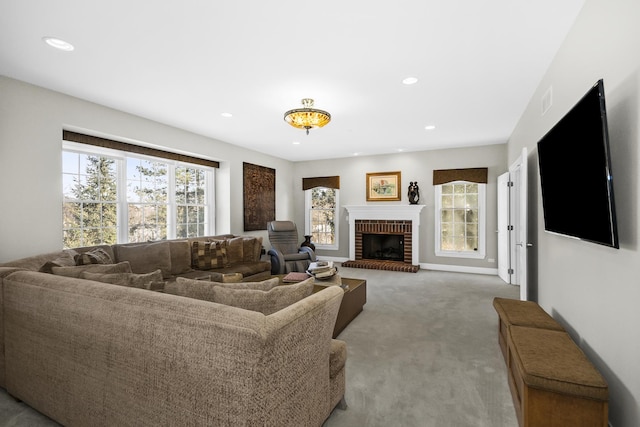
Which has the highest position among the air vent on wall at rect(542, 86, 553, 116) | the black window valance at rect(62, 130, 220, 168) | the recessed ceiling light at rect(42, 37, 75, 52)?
the recessed ceiling light at rect(42, 37, 75, 52)

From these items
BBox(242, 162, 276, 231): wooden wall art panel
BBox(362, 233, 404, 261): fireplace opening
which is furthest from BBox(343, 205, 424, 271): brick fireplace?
BBox(242, 162, 276, 231): wooden wall art panel

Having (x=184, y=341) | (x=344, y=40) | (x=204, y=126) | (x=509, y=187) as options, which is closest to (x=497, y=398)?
(x=184, y=341)

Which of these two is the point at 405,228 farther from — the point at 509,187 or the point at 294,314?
the point at 294,314

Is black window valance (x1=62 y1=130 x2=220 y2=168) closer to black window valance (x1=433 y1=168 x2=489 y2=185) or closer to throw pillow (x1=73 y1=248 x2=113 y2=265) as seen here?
throw pillow (x1=73 y1=248 x2=113 y2=265)

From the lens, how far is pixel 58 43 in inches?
92.0

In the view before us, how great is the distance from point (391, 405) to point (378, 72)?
8.82 feet

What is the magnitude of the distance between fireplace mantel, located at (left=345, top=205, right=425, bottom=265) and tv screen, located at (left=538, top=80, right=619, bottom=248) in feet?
13.3

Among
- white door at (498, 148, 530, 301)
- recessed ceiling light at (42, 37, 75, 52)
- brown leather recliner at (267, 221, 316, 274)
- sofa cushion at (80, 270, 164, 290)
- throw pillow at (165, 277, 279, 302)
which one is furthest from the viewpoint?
brown leather recliner at (267, 221, 316, 274)

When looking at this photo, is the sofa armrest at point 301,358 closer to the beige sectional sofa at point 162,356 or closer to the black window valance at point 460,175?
the beige sectional sofa at point 162,356

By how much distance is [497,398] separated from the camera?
2027mm

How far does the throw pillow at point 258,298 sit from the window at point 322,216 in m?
5.86

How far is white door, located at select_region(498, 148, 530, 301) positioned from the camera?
3336 millimetres

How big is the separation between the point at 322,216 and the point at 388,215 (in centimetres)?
169

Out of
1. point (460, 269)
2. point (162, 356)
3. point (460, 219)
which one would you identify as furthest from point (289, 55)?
point (460, 269)
